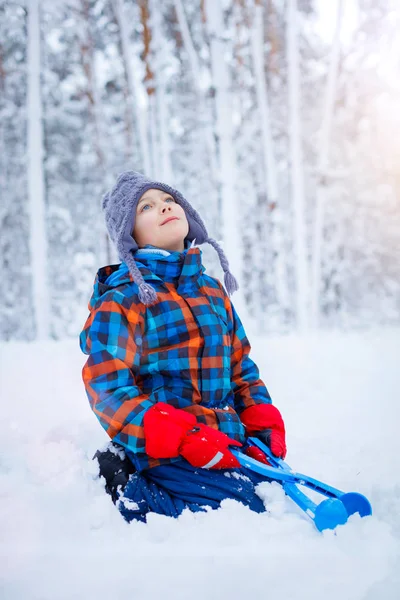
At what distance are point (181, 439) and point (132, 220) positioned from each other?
1238 millimetres

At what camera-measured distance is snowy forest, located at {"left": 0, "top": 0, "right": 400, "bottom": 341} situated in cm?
1042

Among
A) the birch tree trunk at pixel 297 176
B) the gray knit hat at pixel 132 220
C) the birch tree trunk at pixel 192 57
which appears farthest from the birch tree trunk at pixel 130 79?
the gray knit hat at pixel 132 220

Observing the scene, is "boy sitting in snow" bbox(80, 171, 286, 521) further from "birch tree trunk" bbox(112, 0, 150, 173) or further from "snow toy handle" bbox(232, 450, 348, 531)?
"birch tree trunk" bbox(112, 0, 150, 173)

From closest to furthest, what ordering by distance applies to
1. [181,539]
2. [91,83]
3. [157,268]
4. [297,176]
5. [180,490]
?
[181,539]
[180,490]
[157,268]
[297,176]
[91,83]

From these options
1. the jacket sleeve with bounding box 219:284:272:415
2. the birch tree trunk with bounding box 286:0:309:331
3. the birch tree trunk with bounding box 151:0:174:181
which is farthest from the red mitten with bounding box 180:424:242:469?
the birch tree trunk with bounding box 286:0:309:331

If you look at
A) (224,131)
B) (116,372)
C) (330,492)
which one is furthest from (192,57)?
(330,492)

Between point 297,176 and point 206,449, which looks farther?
point 297,176

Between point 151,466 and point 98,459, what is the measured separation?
Result: 0.39m

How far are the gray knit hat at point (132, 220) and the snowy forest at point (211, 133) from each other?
607 centimetres

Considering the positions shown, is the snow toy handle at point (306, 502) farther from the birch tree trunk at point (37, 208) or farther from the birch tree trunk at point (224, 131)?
the birch tree trunk at point (37, 208)

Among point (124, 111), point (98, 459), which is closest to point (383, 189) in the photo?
point (124, 111)

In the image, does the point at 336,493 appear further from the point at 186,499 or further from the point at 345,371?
the point at 345,371

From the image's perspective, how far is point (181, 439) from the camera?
2053 millimetres

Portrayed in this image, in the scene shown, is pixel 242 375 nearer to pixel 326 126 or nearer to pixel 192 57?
pixel 192 57
